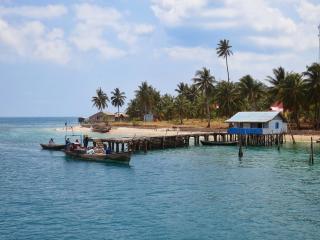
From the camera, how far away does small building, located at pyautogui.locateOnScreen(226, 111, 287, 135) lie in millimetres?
76312

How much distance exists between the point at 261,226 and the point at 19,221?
46.9ft

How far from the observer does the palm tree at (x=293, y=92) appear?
87438mm

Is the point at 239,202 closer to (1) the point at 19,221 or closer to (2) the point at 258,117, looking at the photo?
(1) the point at 19,221

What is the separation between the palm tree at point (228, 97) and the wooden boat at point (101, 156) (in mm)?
52147

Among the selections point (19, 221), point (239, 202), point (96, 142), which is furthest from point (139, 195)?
point (96, 142)

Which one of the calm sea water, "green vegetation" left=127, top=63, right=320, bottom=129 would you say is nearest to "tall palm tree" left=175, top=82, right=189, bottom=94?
"green vegetation" left=127, top=63, right=320, bottom=129

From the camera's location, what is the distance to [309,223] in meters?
27.9

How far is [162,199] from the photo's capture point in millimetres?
34531

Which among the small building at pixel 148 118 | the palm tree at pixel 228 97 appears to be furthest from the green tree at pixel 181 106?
the palm tree at pixel 228 97

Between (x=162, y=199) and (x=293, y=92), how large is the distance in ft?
193

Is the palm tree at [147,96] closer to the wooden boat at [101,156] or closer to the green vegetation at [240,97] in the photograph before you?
the green vegetation at [240,97]

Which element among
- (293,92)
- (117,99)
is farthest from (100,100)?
(293,92)

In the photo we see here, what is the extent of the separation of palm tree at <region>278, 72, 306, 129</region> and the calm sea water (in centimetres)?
3104

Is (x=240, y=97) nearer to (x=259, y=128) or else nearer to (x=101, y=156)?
(x=259, y=128)
